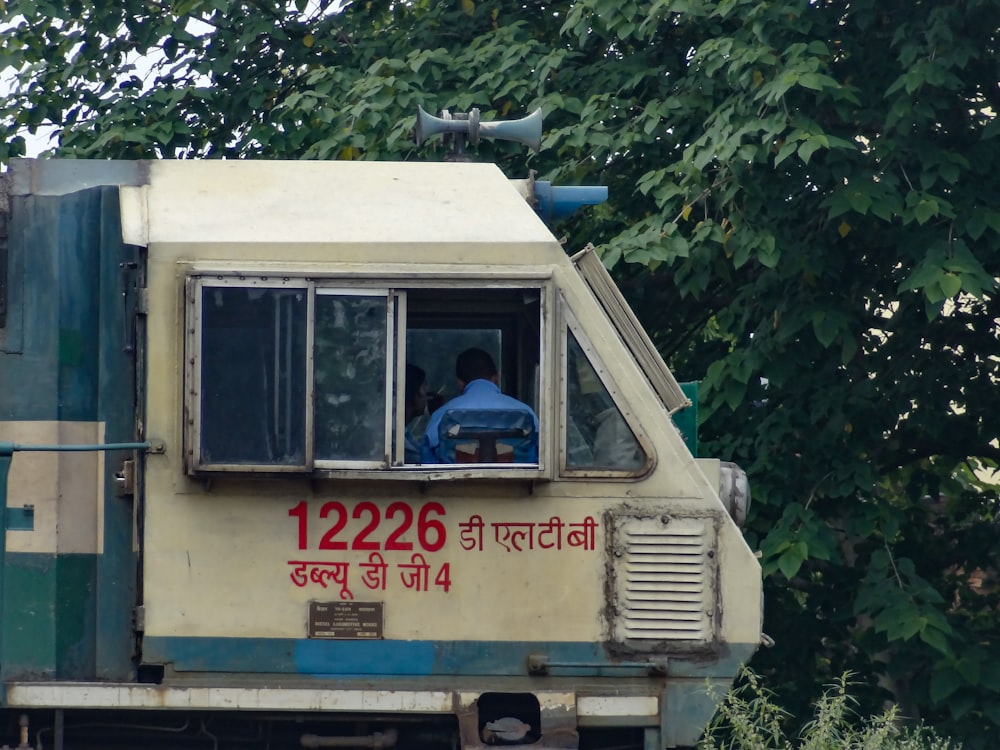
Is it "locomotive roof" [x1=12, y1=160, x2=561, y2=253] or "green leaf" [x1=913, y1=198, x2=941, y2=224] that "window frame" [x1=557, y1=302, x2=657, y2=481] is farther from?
"green leaf" [x1=913, y1=198, x2=941, y2=224]

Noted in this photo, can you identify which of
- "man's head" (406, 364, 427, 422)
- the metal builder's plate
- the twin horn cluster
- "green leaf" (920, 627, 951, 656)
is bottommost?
"green leaf" (920, 627, 951, 656)

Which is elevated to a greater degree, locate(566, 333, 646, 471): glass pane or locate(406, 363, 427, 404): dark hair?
locate(566, 333, 646, 471): glass pane

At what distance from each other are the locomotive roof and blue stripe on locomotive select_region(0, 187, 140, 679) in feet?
0.51

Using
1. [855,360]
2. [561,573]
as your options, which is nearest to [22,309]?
[561,573]

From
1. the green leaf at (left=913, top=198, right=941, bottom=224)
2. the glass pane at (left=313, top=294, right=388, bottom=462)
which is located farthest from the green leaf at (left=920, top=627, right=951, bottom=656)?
the glass pane at (left=313, top=294, right=388, bottom=462)

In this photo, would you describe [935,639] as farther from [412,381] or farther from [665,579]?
[412,381]

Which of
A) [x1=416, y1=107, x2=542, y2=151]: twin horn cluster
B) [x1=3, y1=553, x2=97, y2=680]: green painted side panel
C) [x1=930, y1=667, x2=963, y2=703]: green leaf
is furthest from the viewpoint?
[x1=930, y1=667, x2=963, y2=703]: green leaf

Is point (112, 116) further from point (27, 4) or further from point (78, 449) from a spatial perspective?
point (78, 449)

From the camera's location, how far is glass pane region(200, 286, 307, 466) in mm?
4875

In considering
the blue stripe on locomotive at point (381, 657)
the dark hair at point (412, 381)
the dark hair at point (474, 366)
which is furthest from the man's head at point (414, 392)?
the blue stripe on locomotive at point (381, 657)

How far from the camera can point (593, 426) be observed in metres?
5.07

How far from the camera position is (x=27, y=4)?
9164mm

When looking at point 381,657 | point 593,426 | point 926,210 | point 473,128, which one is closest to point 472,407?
point 593,426

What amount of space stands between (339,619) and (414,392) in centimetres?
134
